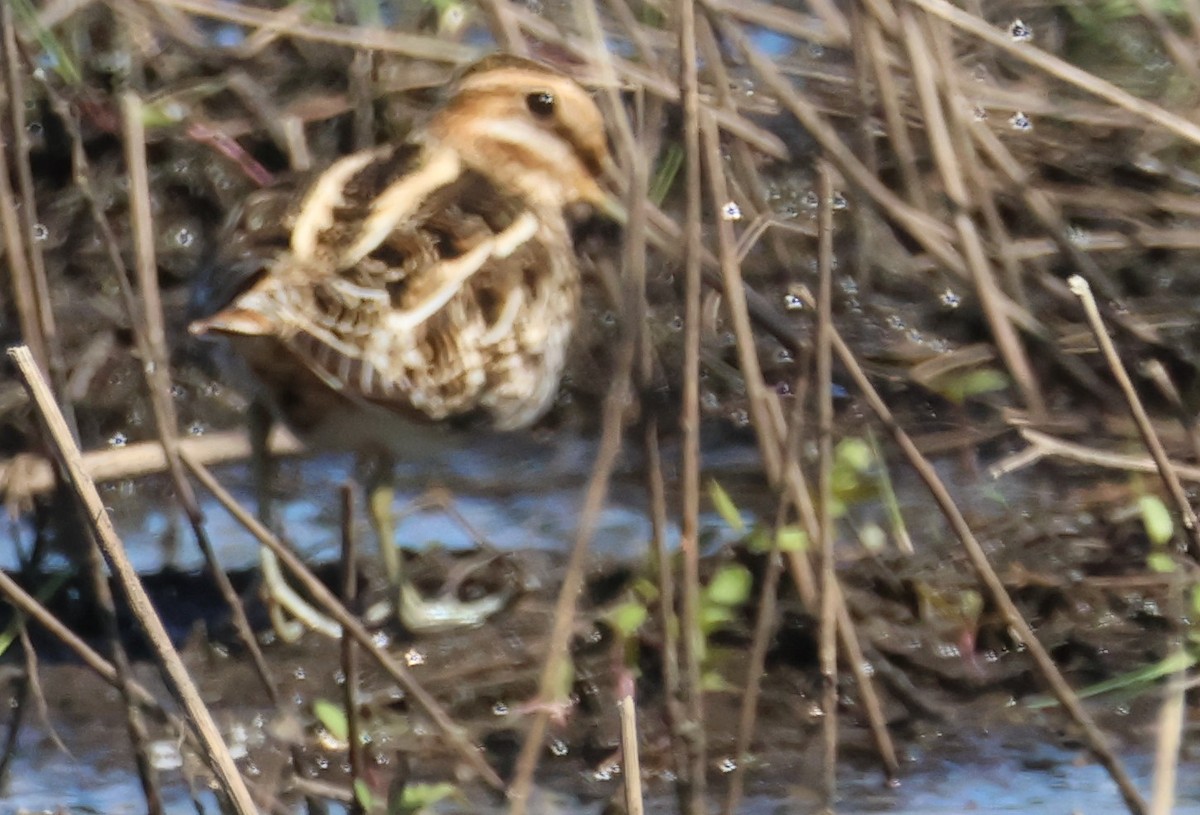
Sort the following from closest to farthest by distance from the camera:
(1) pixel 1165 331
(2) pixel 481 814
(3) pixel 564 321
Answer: (2) pixel 481 814 → (3) pixel 564 321 → (1) pixel 1165 331

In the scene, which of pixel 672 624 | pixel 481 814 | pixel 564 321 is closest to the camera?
pixel 672 624

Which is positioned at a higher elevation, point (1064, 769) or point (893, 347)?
point (893, 347)

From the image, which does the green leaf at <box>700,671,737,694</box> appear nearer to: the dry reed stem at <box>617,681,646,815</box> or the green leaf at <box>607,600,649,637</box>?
the green leaf at <box>607,600,649,637</box>

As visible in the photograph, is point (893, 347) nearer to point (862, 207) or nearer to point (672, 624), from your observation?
point (862, 207)

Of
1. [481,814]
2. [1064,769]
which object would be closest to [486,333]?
[481,814]

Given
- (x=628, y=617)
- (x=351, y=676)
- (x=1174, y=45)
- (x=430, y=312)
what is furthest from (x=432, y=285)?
(x=1174, y=45)

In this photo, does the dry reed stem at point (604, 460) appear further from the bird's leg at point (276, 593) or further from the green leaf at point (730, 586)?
the bird's leg at point (276, 593)

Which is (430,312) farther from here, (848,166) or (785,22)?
(785,22)
